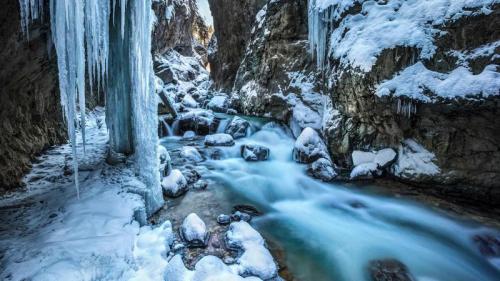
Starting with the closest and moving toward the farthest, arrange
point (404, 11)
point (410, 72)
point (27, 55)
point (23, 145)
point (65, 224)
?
point (65, 224) < point (27, 55) < point (23, 145) < point (410, 72) < point (404, 11)

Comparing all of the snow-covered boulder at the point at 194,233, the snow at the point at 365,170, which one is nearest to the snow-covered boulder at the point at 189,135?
the snow at the point at 365,170

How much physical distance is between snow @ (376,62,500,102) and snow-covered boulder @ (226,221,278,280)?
3916mm

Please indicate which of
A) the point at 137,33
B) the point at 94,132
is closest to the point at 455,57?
the point at 137,33

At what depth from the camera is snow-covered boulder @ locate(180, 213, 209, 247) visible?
3.68 m

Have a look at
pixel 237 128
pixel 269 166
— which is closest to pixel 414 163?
pixel 269 166

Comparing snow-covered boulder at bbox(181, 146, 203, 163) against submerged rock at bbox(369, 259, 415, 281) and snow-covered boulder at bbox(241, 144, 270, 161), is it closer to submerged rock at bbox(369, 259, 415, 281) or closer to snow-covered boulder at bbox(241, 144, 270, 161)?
snow-covered boulder at bbox(241, 144, 270, 161)

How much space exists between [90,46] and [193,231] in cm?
266

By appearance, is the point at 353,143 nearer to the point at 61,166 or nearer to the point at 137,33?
the point at 137,33

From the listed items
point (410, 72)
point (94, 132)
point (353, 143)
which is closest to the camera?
point (410, 72)

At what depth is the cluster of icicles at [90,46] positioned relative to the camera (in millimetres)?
3037

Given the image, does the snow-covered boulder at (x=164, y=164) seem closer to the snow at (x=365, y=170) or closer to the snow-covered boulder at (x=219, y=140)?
the snow-covered boulder at (x=219, y=140)

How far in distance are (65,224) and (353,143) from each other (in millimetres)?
5802

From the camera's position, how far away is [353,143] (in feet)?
22.0

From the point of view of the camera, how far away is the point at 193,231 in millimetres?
3752
